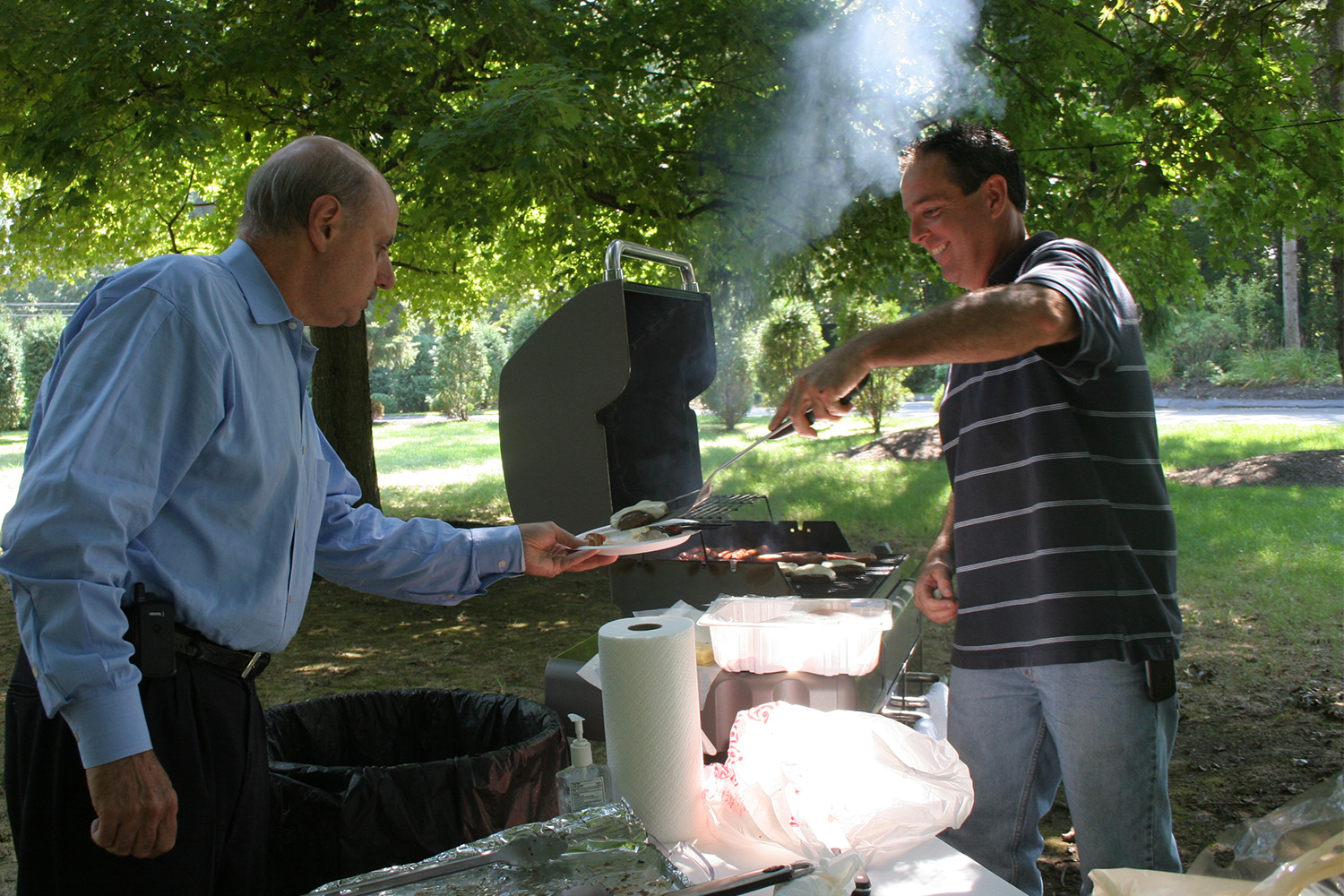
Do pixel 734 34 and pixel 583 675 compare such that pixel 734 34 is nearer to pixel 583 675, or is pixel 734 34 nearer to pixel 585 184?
pixel 585 184

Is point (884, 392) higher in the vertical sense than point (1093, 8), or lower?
lower

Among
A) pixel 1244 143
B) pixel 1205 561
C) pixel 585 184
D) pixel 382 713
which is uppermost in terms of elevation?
pixel 585 184

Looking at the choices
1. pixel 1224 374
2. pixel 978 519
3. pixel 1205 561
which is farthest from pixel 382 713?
pixel 1224 374

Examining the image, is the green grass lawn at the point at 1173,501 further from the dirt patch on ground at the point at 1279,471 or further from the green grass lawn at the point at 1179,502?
the dirt patch on ground at the point at 1279,471

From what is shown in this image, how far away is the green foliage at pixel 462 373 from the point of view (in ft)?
81.2

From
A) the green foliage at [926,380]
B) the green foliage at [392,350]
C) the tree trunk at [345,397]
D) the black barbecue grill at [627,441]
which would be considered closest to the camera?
the black barbecue grill at [627,441]

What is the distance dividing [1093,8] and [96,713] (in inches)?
241

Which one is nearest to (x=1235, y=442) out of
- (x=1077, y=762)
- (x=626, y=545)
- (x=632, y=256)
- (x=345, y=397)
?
(x=345, y=397)

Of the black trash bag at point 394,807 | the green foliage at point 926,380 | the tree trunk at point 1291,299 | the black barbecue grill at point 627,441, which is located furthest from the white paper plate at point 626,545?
the tree trunk at point 1291,299

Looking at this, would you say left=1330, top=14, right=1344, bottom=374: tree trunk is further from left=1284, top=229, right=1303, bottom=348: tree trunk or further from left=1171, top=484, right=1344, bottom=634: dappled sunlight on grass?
left=1284, top=229, right=1303, bottom=348: tree trunk

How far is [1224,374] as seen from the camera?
2258 cm

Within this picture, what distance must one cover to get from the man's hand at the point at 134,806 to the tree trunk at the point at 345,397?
5368mm

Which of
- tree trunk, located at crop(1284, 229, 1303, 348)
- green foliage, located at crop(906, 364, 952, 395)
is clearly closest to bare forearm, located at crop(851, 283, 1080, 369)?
green foliage, located at crop(906, 364, 952, 395)

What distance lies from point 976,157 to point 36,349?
27.3 m
